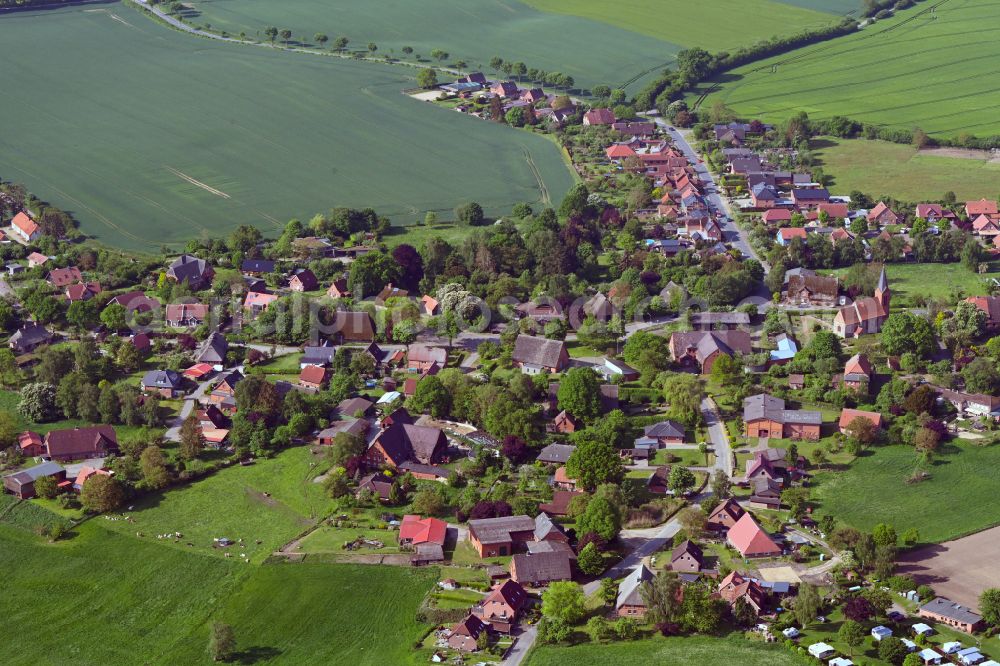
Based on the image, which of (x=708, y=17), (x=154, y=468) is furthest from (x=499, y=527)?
(x=708, y=17)

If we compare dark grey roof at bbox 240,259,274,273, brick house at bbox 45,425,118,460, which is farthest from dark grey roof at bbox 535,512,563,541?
dark grey roof at bbox 240,259,274,273

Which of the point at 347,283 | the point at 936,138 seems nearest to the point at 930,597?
the point at 347,283

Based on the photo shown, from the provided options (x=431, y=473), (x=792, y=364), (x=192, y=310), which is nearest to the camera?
(x=431, y=473)

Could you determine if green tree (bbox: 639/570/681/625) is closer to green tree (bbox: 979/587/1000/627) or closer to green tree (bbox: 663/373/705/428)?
green tree (bbox: 979/587/1000/627)

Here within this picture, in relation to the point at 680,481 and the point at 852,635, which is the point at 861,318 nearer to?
the point at 680,481

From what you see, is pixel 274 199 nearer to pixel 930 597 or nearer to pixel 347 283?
pixel 347 283

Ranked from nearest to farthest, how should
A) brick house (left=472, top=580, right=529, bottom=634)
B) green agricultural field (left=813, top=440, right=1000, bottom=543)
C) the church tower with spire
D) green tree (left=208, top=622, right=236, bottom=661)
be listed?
green tree (left=208, top=622, right=236, bottom=661)
brick house (left=472, top=580, right=529, bottom=634)
green agricultural field (left=813, top=440, right=1000, bottom=543)
the church tower with spire

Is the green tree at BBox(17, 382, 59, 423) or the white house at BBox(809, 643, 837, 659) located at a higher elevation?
the white house at BBox(809, 643, 837, 659)
